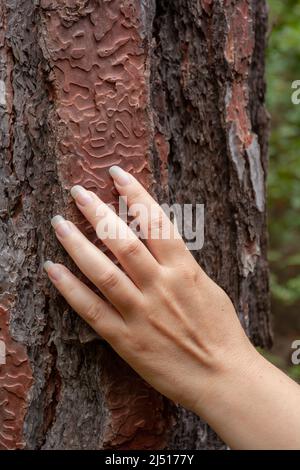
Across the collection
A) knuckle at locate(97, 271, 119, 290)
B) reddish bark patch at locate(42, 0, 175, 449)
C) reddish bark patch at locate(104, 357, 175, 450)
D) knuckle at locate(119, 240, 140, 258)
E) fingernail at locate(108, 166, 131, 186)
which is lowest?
reddish bark patch at locate(104, 357, 175, 450)

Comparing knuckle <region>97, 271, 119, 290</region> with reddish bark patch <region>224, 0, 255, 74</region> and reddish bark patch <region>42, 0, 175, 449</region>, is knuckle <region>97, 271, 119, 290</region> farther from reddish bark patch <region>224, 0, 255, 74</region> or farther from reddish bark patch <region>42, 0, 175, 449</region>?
reddish bark patch <region>224, 0, 255, 74</region>

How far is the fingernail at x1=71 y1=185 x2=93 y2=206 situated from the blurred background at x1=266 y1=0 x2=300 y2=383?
6.33ft

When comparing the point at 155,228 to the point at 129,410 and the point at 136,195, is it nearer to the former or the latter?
the point at 136,195

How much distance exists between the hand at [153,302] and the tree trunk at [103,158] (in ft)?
0.24

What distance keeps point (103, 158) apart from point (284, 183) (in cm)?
246

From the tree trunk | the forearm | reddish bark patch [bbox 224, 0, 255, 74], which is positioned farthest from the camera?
reddish bark patch [bbox 224, 0, 255, 74]

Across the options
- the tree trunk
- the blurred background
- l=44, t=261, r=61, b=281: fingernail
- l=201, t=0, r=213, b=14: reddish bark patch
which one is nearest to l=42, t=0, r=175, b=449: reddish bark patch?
the tree trunk

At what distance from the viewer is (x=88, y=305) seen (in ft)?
4.31

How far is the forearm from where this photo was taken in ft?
4.06

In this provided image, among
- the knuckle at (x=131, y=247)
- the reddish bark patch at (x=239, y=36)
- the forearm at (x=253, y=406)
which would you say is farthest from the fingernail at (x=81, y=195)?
the reddish bark patch at (x=239, y=36)

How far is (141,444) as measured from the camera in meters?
1.46

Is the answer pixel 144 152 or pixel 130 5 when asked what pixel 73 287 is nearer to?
pixel 144 152

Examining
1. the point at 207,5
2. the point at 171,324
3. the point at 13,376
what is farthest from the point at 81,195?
the point at 207,5

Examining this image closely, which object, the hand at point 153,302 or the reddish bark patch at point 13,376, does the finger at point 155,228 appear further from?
the reddish bark patch at point 13,376
